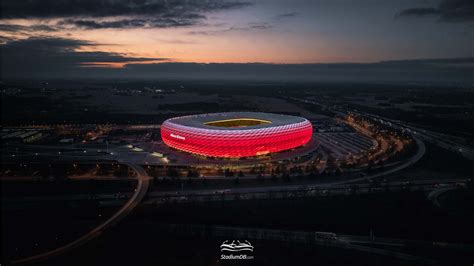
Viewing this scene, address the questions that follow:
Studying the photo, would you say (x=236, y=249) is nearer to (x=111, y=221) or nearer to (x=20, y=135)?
(x=111, y=221)

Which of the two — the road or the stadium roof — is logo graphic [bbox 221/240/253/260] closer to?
the road

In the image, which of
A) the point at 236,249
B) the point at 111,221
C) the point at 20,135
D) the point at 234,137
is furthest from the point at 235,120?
the point at 20,135

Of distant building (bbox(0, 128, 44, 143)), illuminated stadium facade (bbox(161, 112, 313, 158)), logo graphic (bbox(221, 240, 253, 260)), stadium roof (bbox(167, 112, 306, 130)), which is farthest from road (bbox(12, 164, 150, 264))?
distant building (bbox(0, 128, 44, 143))

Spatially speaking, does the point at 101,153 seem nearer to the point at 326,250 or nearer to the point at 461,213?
the point at 326,250

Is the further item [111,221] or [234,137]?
[234,137]

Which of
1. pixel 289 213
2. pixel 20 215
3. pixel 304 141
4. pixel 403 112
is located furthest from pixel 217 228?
pixel 403 112

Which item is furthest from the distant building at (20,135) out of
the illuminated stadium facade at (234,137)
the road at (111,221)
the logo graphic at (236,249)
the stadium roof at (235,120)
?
the logo graphic at (236,249)
